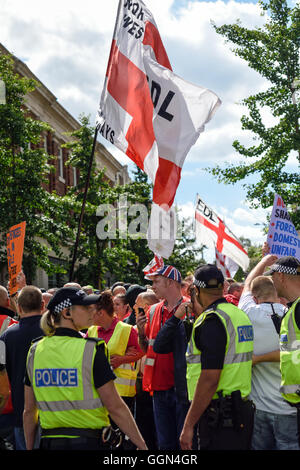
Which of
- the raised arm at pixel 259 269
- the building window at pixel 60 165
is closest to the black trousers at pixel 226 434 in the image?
the raised arm at pixel 259 269

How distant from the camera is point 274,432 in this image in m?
4.31

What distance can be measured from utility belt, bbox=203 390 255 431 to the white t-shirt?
647mm

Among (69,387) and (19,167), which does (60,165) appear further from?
(69,387)

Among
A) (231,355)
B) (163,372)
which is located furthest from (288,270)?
(163,372)

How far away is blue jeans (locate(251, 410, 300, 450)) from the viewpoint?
4.21 meters

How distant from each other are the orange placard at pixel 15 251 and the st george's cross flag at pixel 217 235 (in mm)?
4770

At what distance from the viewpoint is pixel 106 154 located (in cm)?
3944

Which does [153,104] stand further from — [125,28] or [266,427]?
[266,427]

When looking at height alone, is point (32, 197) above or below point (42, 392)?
above

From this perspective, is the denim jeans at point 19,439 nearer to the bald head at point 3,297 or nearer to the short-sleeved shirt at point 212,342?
the bald head at point 3,297

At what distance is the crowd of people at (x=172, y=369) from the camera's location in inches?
132

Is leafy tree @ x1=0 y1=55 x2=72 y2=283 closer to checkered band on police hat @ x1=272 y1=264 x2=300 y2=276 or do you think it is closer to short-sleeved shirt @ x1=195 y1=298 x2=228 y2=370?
checkered band on police hat @ x1=272 y1=264 x2=300 y2=276

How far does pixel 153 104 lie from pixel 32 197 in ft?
35.1
